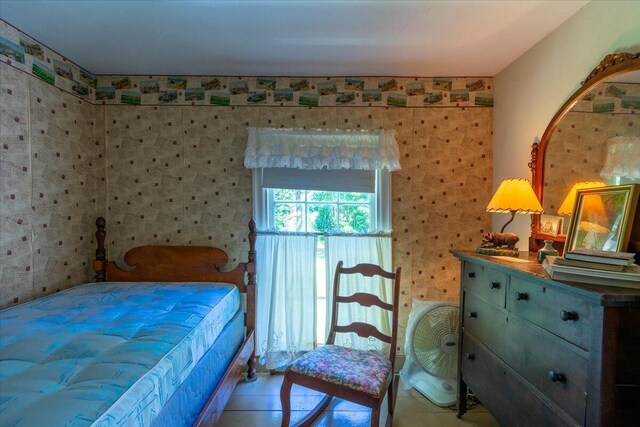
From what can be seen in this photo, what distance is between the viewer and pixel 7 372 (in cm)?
106

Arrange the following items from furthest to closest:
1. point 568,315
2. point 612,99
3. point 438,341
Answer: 1. point 438,341
2. point 612,99
3. point 568,315

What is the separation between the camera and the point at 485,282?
1.65 meters

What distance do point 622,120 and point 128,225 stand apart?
3093mm

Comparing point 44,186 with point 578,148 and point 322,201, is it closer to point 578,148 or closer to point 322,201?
point 322,201

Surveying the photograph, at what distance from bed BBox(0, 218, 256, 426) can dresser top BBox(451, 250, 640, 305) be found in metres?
1.49

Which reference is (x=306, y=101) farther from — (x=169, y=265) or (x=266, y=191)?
(x=169, y=265)

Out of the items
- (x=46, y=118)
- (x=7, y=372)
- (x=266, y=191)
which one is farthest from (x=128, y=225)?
(x=7, y=372)

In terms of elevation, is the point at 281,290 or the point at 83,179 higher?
the point at 83,179

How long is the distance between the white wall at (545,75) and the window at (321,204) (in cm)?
88

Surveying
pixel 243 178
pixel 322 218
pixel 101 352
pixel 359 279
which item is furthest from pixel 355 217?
pixel 101 352

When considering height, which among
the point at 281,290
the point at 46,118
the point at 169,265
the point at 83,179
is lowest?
the point at 281,290

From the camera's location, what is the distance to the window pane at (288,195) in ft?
8.22

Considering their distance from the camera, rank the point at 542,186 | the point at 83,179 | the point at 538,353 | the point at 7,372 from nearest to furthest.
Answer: the point at 7,372, the point at 538,353, the point at 542,186, the point at 83,179

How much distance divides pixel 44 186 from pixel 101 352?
1438 mm
